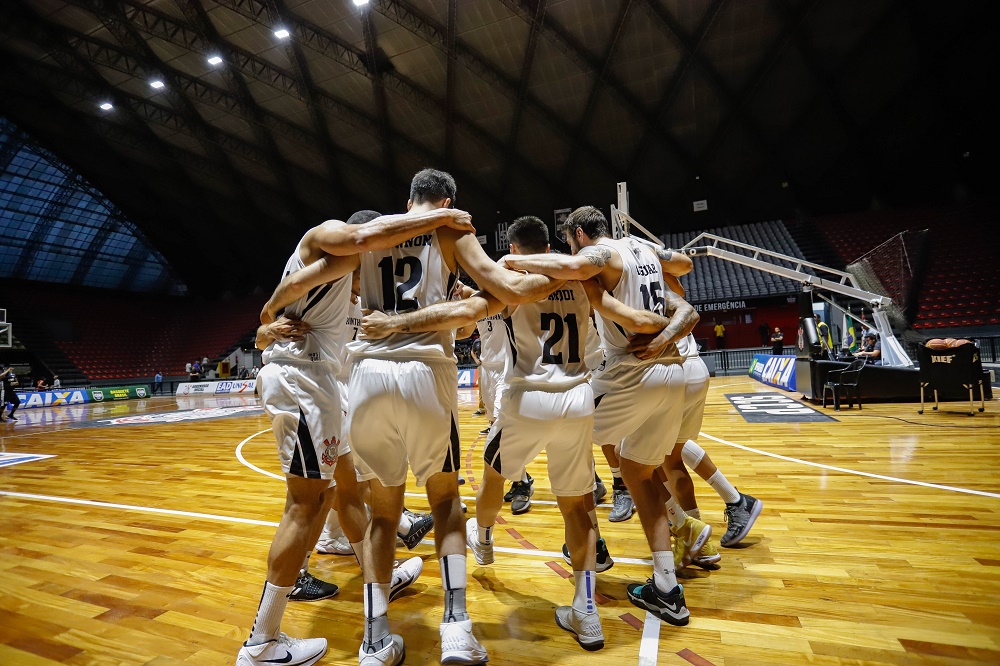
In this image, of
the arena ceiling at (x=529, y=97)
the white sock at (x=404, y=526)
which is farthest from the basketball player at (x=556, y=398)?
the arena ceiling at (x=529, y=97)

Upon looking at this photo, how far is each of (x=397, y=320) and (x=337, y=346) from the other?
0.76 m

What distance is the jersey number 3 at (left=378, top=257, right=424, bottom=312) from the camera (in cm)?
219

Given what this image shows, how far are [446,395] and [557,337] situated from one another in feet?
1.99

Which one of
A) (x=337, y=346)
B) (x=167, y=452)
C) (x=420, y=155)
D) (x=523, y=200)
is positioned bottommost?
(x=167, y=452)

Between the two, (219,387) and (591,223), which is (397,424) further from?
(219,387)

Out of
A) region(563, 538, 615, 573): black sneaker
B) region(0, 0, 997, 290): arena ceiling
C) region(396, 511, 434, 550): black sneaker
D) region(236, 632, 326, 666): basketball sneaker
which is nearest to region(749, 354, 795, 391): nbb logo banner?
region(0, 0, 997, 290): arena ceiling

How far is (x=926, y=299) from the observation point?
1727 cm

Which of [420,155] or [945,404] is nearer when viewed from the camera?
[945,404]

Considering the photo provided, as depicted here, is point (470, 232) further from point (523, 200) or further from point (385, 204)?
point (385, 204)

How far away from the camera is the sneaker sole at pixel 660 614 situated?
2240 millimetres

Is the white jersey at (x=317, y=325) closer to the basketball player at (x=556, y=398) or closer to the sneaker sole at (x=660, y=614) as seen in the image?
the basketball player at (x=556, y=398)

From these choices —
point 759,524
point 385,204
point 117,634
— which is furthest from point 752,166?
point 117,634

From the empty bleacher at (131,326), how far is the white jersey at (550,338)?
108ft

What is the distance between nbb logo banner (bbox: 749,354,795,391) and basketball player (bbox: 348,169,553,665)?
1130cm
